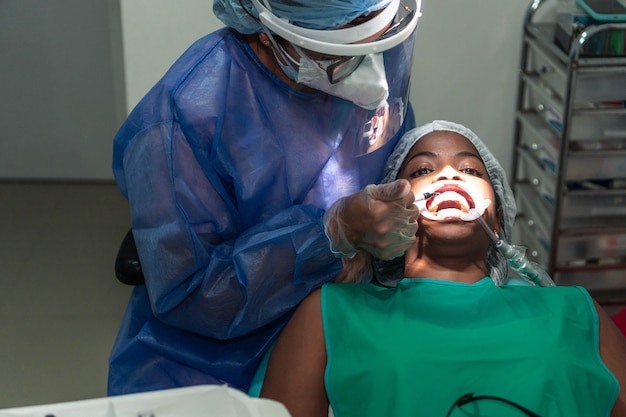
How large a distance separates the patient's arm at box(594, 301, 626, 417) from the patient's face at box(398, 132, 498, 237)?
13.2 inches

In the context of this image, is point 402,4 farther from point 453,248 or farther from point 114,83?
point 114,83

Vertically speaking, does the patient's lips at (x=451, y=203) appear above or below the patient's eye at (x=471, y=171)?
below

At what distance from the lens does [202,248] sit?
158cm

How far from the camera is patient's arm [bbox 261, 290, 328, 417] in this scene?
1.55 meters

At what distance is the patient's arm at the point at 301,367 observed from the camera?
61.1 inches

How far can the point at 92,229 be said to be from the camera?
12.1ft

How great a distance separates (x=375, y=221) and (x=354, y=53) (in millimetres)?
301

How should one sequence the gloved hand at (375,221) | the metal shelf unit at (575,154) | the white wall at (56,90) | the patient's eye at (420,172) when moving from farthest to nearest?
the white wall at (56,90) < the metal shelf unit at (575,154) < the patient's eye at (420,172) < the gloved hand at (375,221)

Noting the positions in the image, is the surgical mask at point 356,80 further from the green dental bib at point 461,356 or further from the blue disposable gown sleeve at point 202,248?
the green dental bib at point 461,356

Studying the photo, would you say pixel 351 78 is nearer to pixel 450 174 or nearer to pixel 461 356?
pixel 450 174

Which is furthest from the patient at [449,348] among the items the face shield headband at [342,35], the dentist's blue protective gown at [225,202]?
the face shield headband at [342,35]

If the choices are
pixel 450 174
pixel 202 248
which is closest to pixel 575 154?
pixel 450 174

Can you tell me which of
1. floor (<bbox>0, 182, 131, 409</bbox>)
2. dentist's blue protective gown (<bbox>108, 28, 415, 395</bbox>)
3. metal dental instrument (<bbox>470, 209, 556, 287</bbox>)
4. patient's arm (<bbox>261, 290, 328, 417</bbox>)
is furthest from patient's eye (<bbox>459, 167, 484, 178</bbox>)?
floor (<bbox>0, 182, 131, 409</bbox>)

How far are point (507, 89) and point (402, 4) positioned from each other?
1250mm
